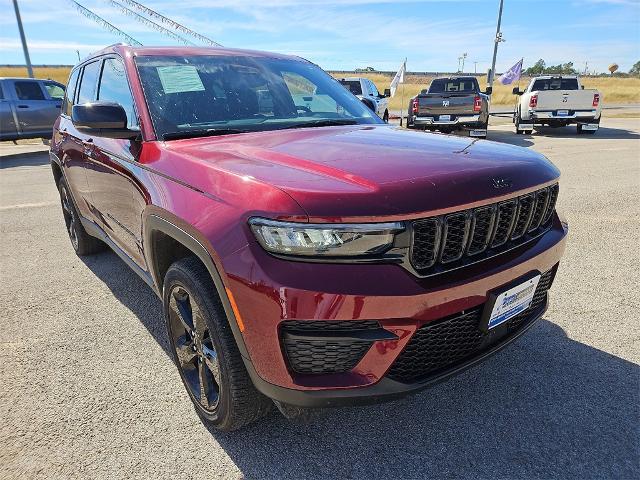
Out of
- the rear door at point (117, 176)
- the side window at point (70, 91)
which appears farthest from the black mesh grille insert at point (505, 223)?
the side window at point (70, 91)

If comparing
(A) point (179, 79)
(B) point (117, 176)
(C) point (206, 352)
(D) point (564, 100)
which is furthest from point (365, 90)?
(C) point (206, 352)

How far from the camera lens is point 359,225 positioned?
1589mm

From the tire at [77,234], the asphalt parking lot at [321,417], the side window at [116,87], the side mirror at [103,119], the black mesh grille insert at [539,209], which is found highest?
the side window at [116,87]

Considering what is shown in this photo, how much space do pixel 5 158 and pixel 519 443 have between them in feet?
47.5

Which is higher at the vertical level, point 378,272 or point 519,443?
point 378,272

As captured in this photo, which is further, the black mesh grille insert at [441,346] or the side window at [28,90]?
the side window at [28,90]

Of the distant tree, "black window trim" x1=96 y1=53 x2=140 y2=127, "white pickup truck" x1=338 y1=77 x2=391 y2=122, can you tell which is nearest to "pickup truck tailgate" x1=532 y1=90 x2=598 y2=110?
"white pickup truck" x1=338 y1=77 x2=391 y2=122

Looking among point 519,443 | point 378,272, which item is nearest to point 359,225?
point 378,272

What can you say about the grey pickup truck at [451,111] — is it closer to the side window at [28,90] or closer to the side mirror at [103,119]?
the side window at [28,90]

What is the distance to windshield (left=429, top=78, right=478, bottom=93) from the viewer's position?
1454 centimetres

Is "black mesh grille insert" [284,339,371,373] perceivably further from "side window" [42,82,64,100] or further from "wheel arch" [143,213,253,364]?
"side window" [42,82,64,100]

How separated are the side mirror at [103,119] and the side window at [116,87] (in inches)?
4.9

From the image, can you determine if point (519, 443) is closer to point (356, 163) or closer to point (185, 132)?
point (356, 163)

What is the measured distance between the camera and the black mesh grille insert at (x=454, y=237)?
1.72m
